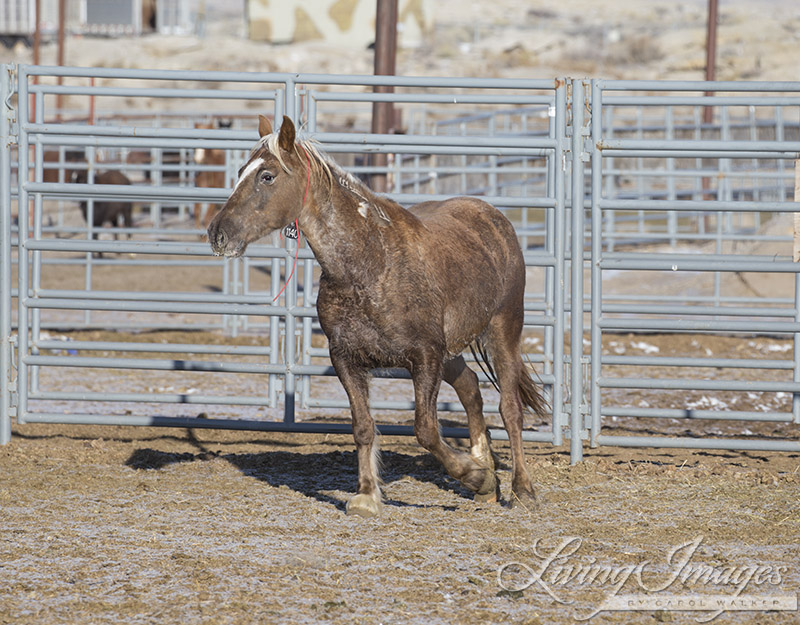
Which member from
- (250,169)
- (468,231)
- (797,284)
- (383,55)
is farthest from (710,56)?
(250,169)

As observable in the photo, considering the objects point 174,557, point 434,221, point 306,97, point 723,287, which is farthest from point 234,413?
point 723,287

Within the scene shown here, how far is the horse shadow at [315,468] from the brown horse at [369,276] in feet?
1.87

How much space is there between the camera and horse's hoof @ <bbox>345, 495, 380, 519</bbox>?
4.73 metres

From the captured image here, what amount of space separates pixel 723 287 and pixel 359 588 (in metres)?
10.7

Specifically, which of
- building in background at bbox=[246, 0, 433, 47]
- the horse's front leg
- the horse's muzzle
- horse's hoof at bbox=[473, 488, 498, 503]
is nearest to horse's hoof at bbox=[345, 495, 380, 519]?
the horse's front leg

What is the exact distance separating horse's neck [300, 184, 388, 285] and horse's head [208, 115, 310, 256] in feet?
0.45

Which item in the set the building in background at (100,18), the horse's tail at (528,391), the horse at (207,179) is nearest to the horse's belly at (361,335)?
the horse's tail at (528,391)

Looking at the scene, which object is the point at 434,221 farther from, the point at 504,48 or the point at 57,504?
the point at 504,48

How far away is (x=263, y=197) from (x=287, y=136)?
275 millimetres

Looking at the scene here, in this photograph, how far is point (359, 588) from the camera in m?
3.73

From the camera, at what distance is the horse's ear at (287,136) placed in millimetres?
4309

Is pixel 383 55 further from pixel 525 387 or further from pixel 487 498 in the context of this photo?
pixel 487 498

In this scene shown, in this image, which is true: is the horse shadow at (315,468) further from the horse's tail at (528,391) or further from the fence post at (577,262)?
the fence post at (577,262)

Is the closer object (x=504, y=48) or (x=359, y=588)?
(x=359, y=588)
